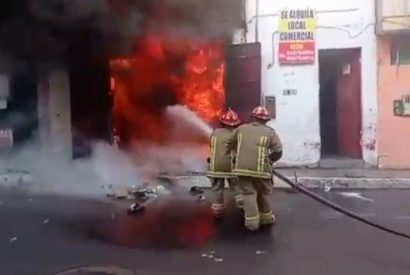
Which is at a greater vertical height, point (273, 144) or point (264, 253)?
point (273, 144)

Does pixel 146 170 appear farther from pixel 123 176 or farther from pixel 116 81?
pixel 116 81

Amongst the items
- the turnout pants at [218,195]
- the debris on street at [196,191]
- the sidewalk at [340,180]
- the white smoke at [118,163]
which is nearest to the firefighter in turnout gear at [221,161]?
the turnout pants at [218,195]

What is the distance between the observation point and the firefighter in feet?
25.2

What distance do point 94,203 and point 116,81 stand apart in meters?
4.21

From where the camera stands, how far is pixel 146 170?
1214 centimetres

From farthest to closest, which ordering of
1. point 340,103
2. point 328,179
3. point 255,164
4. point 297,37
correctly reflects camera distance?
point 340,103, point 297,37, point 328,179, point 255,164

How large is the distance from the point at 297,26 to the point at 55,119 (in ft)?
16.1

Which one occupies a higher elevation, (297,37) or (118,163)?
(297,37)

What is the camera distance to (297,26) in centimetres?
1288

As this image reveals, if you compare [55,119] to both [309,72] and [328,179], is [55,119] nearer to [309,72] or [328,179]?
[309,72]

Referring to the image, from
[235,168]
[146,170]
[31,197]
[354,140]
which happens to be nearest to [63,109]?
[146,170]

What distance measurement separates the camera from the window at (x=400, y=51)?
12.8 meters

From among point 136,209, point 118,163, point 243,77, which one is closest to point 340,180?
point 243,77

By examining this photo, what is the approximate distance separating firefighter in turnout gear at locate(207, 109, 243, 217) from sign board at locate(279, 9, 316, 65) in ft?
15.5
